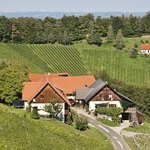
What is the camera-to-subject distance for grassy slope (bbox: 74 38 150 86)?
12594 centimetres

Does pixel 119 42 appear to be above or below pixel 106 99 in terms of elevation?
above

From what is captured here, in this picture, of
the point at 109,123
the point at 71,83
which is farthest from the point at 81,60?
the point at 109,123

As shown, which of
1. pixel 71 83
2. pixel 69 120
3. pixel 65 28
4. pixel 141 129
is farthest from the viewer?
pixel 65 28

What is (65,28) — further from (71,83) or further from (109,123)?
(109,123)

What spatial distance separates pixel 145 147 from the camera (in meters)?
48.7

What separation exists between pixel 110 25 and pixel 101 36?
17.1 feet

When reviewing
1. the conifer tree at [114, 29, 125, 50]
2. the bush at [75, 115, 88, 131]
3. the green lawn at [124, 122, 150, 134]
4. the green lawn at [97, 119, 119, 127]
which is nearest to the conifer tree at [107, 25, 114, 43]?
the conifer tree at [114, 29, 125, 50]

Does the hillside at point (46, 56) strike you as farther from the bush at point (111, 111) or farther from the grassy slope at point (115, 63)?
the bush at point (111, 111)

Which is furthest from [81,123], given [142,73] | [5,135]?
[142,73]

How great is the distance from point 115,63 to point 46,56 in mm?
21266

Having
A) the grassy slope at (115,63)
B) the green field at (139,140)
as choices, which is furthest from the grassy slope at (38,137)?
the grassy slope at (115,63)

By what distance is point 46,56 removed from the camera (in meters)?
133

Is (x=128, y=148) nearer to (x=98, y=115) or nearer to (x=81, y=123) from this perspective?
(x=81, y=123)

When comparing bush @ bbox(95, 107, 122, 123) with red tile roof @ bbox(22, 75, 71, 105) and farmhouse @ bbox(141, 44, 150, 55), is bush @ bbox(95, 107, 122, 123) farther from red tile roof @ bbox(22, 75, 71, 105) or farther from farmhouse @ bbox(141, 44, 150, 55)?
farmhouse @ bbox(141, 44, 150, 55)
